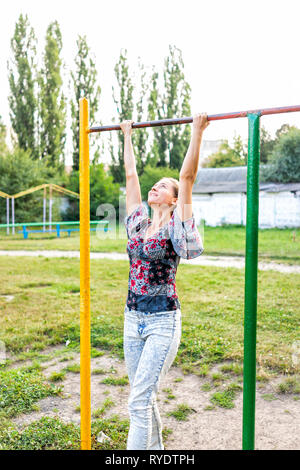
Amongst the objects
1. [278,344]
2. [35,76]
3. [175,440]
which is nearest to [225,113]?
[175,440]

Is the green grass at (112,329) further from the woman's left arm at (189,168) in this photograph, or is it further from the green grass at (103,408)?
the woman's left arm at (189,168)

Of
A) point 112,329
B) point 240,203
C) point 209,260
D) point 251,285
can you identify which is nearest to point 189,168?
point 251,285

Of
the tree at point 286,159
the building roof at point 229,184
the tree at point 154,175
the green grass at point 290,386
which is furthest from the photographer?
the tree at point 286,159

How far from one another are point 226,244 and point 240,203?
16.9 ft

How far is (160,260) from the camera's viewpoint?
2182mm

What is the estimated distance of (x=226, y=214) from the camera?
61.7 feet

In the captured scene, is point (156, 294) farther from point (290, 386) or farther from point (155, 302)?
point (290, 386)

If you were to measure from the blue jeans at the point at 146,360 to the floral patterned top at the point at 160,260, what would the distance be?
0.05m

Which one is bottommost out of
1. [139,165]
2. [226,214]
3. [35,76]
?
[226,214]

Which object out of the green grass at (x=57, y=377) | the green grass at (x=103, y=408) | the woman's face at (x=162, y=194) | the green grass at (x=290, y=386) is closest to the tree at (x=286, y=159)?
the green grass at (x=290, y=386)

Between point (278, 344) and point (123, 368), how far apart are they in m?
1.64

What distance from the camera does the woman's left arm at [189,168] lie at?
6.87 ft

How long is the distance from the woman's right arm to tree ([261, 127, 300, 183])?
18.9 m

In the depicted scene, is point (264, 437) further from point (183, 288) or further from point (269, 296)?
point (183, 288)
